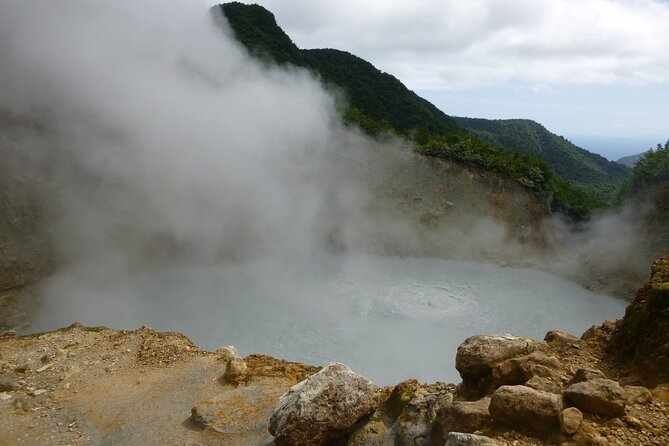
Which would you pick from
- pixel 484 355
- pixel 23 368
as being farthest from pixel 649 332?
pixel 23 368

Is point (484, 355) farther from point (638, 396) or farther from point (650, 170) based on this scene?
point (650, 170)

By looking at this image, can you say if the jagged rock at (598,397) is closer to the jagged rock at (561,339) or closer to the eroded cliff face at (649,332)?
the eroded cliff face at (649,332)

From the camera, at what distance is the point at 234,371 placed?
24.7 ft

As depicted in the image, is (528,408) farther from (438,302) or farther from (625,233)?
(625,233)

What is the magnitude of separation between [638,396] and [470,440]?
1.54 metres

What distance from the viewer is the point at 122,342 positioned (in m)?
8.84

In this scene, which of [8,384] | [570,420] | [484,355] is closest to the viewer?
[570,420]

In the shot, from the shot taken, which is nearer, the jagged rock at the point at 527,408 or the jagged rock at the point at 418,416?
the jagged rock at the point at 527,408

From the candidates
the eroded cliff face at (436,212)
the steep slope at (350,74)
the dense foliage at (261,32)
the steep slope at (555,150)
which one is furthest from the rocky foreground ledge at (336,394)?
the steep slope at (555,150)

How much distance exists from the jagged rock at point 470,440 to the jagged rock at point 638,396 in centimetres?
122

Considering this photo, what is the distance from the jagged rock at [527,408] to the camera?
381 cm

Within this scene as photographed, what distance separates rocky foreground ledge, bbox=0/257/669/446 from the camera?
385cm

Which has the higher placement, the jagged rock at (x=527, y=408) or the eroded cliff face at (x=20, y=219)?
the jagged rock at (x=527, y=408)

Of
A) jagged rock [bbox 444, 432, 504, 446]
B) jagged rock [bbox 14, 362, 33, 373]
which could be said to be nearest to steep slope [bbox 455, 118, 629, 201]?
jagged rock [bbox 14, 362, 33, 373]
